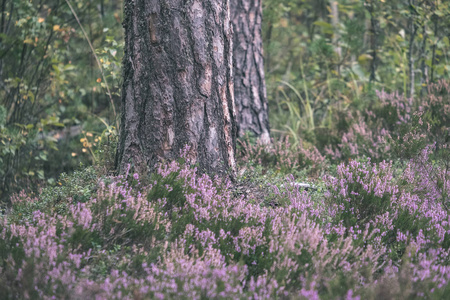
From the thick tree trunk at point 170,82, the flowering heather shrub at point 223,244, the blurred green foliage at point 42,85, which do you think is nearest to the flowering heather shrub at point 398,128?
the flowering heather shrub at point 223,244

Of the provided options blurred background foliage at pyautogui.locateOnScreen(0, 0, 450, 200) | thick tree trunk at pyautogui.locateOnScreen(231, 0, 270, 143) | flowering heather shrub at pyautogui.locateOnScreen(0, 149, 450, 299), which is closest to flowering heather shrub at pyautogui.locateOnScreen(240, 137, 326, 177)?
thick tree trunk at pyautogui.locateOnScreen(231, 0, 270, 143)

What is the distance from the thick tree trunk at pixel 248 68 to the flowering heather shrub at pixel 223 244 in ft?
6.86

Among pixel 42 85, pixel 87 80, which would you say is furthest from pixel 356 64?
pixel 42 85

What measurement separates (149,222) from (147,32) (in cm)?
163

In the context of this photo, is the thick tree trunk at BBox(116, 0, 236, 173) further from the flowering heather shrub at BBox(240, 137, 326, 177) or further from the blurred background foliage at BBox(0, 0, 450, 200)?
the flowering heather shrub at BBox(240, 137, 326, 177)

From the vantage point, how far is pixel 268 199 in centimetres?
396

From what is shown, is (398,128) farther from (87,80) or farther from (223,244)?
(87,80)

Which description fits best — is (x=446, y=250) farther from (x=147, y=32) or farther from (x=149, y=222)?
(x=147, y=32)

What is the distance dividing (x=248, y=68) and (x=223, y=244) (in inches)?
131

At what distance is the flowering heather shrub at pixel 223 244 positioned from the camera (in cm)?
238

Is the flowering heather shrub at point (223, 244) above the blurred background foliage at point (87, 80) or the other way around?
the other way around

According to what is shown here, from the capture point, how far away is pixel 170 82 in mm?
3670

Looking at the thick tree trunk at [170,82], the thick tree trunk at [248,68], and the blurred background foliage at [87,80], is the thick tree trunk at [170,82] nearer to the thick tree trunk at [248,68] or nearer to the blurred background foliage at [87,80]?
the blurred background foliage at [87,80]

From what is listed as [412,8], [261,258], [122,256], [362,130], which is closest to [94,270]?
[122,256]
